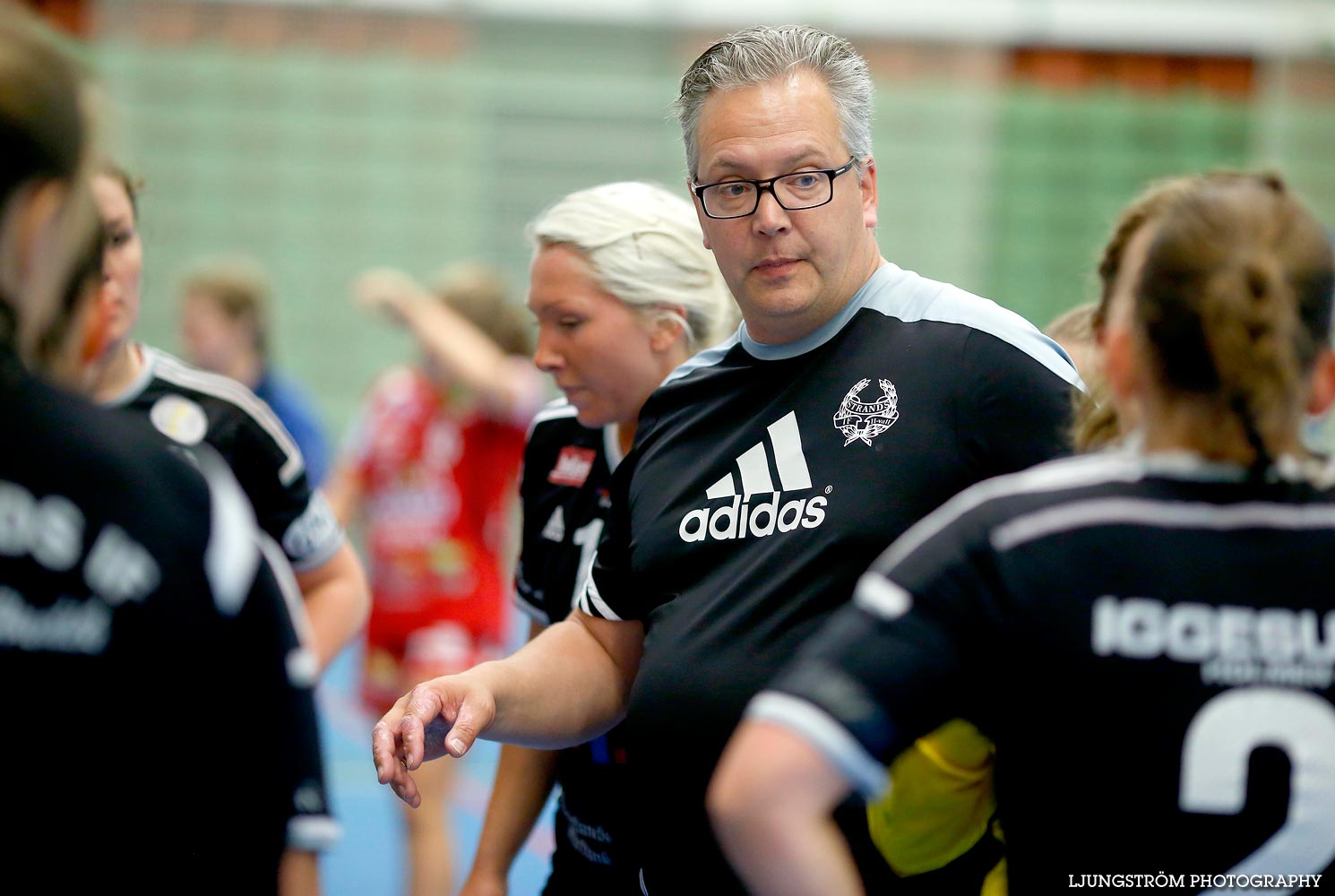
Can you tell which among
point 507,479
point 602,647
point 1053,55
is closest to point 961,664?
point 602,647

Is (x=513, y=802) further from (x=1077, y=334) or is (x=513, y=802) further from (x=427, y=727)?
(x=1077, y=334)

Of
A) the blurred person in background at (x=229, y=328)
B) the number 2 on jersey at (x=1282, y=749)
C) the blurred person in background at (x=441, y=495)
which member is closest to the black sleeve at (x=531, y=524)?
the number 2 on jersey at (x=1282, y=749)

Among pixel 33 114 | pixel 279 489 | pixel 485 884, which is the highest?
pixel 33 114

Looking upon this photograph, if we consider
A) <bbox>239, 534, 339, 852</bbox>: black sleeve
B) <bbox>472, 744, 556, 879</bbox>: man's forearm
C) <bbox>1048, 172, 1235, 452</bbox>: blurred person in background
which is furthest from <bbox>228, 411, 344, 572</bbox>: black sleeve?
<bbox>1048, 172, 1235, 452</bbox>: blurred person in background

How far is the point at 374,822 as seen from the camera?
5613 millimetres

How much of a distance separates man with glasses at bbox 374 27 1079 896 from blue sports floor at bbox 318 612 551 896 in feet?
6.97

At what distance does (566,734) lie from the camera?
1.99 m

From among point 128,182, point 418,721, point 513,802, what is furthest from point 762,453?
point 128,182

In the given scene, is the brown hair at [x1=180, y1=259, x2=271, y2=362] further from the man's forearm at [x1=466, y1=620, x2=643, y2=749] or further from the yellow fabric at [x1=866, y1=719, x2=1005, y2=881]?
the yellow fabric at [x1=866, y1=719, x2=1005, y2=881]

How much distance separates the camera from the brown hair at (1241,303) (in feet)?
3.90

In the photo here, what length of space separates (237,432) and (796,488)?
1189 mm

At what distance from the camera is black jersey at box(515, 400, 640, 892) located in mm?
2246

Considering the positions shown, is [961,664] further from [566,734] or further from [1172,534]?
[566,734]

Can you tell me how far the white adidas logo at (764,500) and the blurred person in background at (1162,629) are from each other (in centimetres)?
52
